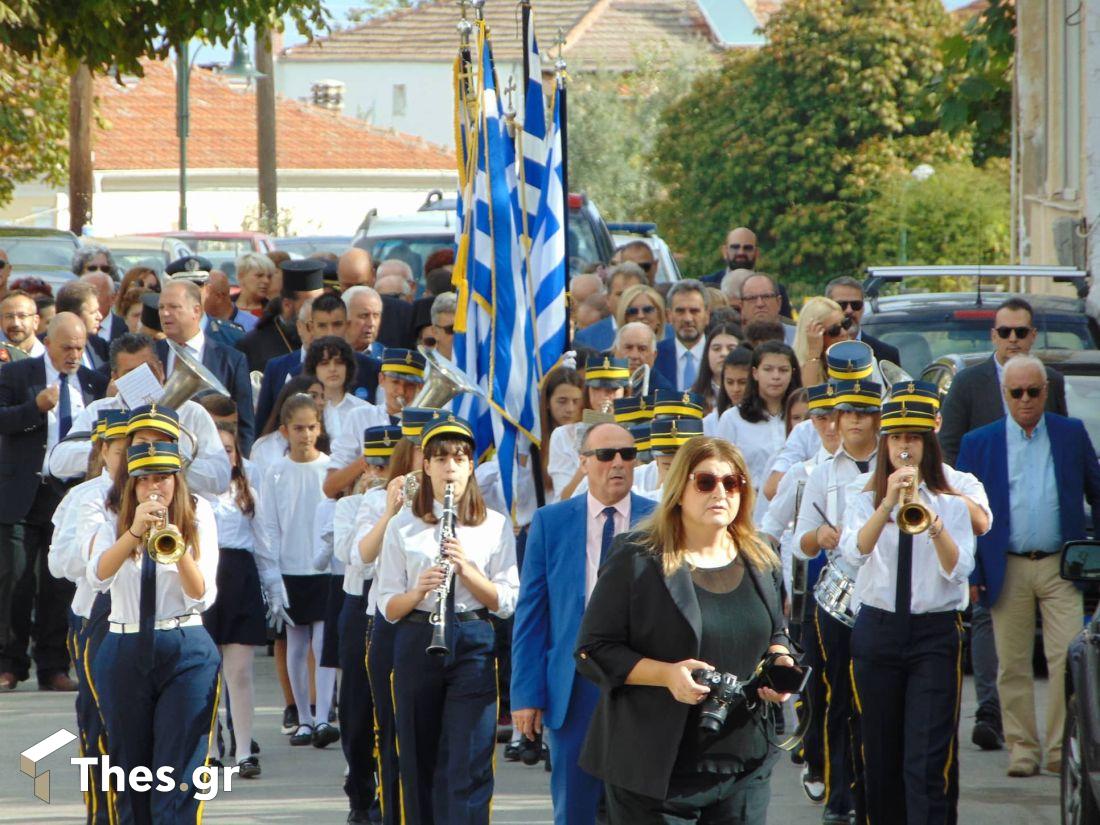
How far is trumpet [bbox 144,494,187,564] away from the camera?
7.50 metres

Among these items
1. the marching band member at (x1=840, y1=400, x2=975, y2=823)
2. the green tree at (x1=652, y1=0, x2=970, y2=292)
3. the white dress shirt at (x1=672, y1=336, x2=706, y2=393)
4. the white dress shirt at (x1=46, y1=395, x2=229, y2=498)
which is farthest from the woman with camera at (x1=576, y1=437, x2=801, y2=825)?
the green tree at (x1=652, y1=0, x2=970, y2=292)

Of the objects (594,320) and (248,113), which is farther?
(248,113)

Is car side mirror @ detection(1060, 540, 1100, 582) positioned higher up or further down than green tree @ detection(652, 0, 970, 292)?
further down

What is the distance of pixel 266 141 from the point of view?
122 ft

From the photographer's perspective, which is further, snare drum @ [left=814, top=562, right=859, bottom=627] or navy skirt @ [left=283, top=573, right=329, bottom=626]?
navy skirt @ [left=283, top=573, right=329, bottom=626]

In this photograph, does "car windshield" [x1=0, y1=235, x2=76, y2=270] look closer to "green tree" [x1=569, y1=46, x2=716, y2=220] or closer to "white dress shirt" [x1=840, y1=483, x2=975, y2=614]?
"white dress shirt" [x1=840, y1=483, x2=975, y2=614]

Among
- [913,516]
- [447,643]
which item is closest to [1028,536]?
[913,516]

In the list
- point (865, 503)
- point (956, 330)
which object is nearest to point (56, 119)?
point (956, 330)

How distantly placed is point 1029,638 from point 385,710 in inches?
141

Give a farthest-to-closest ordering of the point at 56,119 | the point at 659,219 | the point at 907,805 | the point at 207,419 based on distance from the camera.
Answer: the point at 659,219 < the point at 56,119 < the point at 207,419 < the point at 907,805

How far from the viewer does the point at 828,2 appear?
4097cm

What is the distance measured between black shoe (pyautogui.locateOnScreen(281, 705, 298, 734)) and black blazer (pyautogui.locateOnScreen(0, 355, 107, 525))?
8.41 ft

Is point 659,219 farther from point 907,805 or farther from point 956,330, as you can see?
point 907,805

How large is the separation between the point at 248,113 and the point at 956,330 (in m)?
52.0
